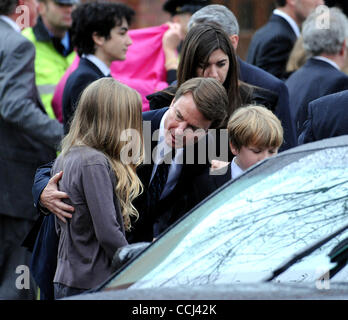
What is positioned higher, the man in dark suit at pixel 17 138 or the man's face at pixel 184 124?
the man's face at pixel 184 124

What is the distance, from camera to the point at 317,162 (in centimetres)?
377

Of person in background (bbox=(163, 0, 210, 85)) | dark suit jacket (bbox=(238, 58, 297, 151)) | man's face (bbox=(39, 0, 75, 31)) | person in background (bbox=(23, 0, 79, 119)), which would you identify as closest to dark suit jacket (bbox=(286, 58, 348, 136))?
dark suit jacket (bbox=(238, 58, 297, 151))

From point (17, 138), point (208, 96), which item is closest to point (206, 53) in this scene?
point (208, 96)

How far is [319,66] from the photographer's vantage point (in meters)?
6.84

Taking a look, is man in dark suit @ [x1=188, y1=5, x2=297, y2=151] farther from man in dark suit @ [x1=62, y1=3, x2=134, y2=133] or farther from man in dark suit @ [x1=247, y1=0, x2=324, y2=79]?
man in dark suit @ [x1=247, y1=0, x2=324, y2=79]

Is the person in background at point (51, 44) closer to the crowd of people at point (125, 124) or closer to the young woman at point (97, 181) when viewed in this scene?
the crowd of people at point (125, 124)

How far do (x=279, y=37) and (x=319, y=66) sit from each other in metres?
1.04

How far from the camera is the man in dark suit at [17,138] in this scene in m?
6.93

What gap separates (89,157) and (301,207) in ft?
4.49

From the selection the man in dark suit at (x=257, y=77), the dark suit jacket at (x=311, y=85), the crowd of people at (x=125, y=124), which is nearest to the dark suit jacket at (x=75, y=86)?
the crowd of people at (x=125, y=124)

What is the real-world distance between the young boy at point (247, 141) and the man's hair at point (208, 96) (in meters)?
0.09

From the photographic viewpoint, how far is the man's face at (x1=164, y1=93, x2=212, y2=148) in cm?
495
